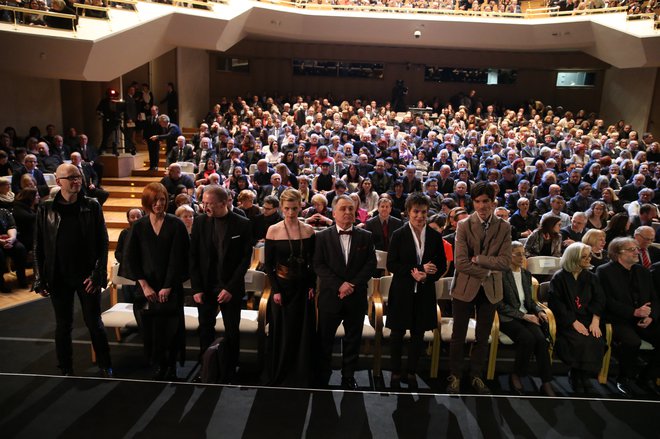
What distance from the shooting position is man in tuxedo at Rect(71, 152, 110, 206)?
21.0ft

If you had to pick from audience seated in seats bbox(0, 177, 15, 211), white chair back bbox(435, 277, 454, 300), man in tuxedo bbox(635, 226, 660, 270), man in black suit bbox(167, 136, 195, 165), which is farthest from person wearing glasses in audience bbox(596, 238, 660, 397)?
man in black suit bbox(167, 136, 195, 165)

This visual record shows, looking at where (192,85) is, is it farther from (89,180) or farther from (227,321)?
(227,321)

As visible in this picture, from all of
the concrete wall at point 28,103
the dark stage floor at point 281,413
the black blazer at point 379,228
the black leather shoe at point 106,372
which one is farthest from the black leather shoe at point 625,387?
the concrete wall at point 28,103

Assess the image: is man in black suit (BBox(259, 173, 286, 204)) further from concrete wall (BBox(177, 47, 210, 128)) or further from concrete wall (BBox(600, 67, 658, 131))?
concrete wall (BBox(600, 67, 658, 131))

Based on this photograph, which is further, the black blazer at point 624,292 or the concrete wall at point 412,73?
the concrete wall at point 412,73

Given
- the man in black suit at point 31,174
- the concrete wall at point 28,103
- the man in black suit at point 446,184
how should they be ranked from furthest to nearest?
the concrete wall at point 28,103, the man in black suit at point 446,184, the man in black suit at point 31,174

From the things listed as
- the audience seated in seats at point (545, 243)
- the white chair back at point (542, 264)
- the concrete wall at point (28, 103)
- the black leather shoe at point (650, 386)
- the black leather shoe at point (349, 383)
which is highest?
the concrete wall at point (28, 103)

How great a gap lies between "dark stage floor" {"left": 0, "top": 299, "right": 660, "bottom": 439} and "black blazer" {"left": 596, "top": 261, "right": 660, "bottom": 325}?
1035mm

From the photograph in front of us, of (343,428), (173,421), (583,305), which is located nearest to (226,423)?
(173,421)

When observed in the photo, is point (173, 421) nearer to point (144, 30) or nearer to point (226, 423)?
point (226, 423)

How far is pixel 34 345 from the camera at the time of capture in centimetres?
398

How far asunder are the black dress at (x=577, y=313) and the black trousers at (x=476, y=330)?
0.56m

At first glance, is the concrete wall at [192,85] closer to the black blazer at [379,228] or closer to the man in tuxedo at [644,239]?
the black blazer at [379,228]

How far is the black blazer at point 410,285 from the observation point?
3395 millimetres
